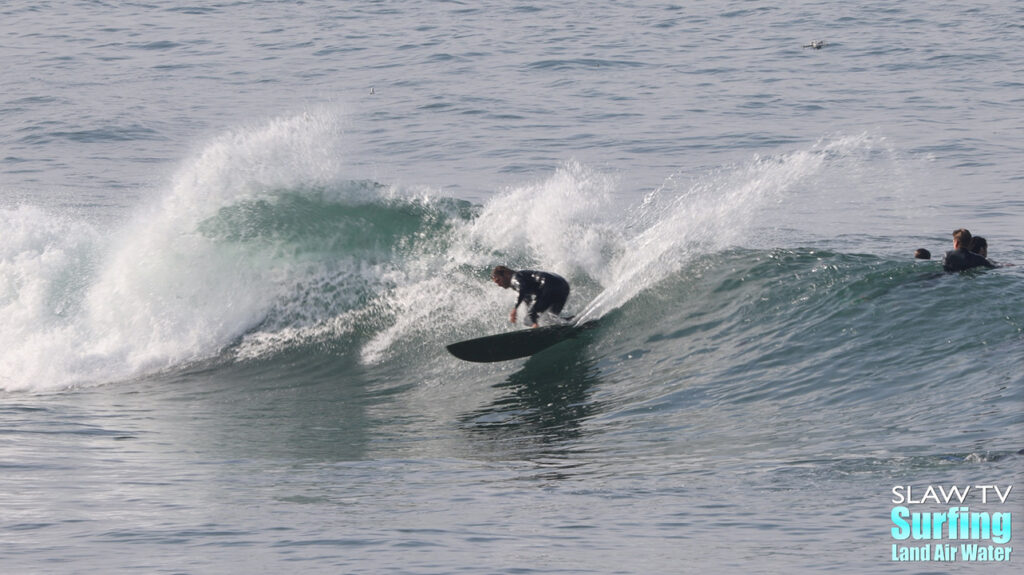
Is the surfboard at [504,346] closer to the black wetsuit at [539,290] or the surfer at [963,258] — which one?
the black wetsuit at [539,290]

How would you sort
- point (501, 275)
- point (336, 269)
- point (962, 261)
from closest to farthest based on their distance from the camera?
point (501, 275) → point (962, 261) → point (336, 269)

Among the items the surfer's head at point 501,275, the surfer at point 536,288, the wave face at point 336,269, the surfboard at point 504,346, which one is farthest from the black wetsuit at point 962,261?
the surfer's head at point 501,275

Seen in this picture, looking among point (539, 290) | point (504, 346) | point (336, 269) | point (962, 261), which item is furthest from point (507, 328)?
point (962, 261)

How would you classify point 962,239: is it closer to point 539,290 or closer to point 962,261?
point 962,261

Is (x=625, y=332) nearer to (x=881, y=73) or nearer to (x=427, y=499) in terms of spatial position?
(x=427, y=499)

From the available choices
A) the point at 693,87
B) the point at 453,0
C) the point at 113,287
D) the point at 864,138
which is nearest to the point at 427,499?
the point at 113,287

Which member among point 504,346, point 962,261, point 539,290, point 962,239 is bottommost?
point 504,346

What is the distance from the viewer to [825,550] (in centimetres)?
724

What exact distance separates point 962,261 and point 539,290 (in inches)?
195

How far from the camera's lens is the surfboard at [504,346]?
1317 cm

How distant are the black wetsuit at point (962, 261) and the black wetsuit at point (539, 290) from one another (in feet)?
14.7

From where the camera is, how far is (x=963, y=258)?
44.7 feet

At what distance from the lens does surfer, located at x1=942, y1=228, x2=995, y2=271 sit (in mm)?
13594

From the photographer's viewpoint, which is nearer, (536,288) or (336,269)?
(536,288)
